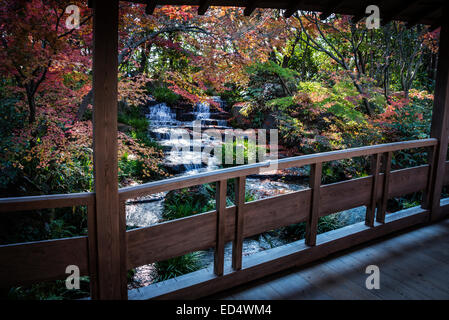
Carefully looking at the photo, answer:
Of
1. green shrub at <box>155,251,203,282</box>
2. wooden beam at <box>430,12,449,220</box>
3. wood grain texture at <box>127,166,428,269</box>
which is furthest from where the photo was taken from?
green shrub at <box>155,251,203,282</box>

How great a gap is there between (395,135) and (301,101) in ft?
6.44

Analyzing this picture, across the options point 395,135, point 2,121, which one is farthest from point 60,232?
point 395,135

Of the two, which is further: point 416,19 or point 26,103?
point 26,103

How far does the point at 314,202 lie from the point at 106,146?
170cm

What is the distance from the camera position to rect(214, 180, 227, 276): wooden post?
2248 millimetres

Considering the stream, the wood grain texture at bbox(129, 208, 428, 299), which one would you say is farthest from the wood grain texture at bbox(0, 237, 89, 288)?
the stream

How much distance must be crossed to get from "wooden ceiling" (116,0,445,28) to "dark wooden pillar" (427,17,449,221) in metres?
0.18

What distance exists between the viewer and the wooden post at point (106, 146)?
170 cm

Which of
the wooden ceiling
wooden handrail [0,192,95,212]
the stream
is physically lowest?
the stream

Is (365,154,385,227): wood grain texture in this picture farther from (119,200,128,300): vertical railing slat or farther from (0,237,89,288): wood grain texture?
(0,237,89,288): wood grain texture

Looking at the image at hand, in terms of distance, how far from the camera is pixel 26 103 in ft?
14.5

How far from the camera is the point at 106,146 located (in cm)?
179

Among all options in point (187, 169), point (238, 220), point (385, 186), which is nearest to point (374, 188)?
point (385, 186)
